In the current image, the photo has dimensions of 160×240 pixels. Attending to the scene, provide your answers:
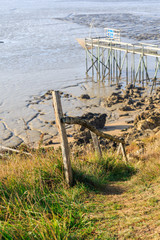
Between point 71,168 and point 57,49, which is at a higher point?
point 71,168

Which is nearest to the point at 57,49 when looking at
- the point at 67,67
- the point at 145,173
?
the point at 67,67

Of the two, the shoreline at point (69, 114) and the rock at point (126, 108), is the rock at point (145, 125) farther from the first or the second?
the rock at point (126, 108)

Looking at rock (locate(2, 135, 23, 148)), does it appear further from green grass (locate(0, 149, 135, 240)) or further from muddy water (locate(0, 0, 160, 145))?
green grass (locate(0, 149, 135, 240))

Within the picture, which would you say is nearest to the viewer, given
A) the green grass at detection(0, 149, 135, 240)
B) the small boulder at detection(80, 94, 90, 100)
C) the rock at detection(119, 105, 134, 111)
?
the green grass at detection(0, 149, 135, 240)

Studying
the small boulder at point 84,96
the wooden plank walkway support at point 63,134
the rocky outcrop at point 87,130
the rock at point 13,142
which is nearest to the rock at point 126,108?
the rocky outcrop at point 87,130

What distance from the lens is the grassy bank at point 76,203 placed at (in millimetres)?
3389

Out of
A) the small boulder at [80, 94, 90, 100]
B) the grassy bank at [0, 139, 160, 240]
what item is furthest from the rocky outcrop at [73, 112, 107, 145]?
the grassy bank at [0, 139, 160, 240]

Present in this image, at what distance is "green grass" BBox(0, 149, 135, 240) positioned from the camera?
3.31 metres

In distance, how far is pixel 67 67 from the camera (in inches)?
1254

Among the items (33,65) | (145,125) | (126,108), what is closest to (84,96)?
(126,108)

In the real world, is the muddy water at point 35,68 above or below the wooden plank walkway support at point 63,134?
below

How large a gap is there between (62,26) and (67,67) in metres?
37.9

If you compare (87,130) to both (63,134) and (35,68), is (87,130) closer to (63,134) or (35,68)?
(63,134)

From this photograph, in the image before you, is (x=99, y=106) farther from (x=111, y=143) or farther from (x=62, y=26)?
(x=62, y=26)
